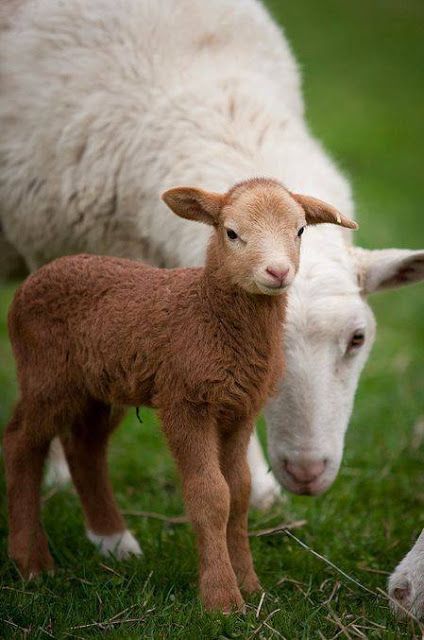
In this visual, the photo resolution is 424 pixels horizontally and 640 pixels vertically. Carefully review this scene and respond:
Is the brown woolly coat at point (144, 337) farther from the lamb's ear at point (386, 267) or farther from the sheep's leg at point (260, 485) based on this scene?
the sheep's leg at point (260, 485)

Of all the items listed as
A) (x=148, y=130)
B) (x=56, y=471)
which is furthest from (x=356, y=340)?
(x=56, y=471)

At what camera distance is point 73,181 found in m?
5.53

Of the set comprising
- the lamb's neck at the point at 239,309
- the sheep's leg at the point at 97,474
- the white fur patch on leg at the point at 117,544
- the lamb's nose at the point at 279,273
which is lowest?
the white fur patch on leg at the point at 117,544

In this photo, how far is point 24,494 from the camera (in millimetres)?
4191

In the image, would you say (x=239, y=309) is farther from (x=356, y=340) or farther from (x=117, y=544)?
(x=117, y=544)

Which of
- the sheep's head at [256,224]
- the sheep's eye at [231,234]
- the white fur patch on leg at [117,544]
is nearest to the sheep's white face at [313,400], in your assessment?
the white fur patch on leg at [117,544]

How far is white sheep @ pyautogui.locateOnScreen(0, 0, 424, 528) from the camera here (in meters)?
5.05

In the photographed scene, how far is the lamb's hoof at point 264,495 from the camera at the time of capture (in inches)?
215

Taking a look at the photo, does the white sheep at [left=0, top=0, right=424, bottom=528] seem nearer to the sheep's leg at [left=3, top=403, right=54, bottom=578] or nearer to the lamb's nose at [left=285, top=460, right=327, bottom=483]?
the lamb's nose at [left=285, top=460, right=327, bottom=483]

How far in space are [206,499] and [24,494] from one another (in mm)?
944

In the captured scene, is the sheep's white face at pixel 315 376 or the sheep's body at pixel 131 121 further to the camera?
the sheep's body at pixel 131 121

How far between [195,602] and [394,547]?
1.33m

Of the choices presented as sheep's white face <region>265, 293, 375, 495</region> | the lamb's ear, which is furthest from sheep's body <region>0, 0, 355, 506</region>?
sheep's white face <region>265, 293, 375, 495</region>

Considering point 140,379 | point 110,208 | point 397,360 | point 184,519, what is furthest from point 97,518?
point 397,360
